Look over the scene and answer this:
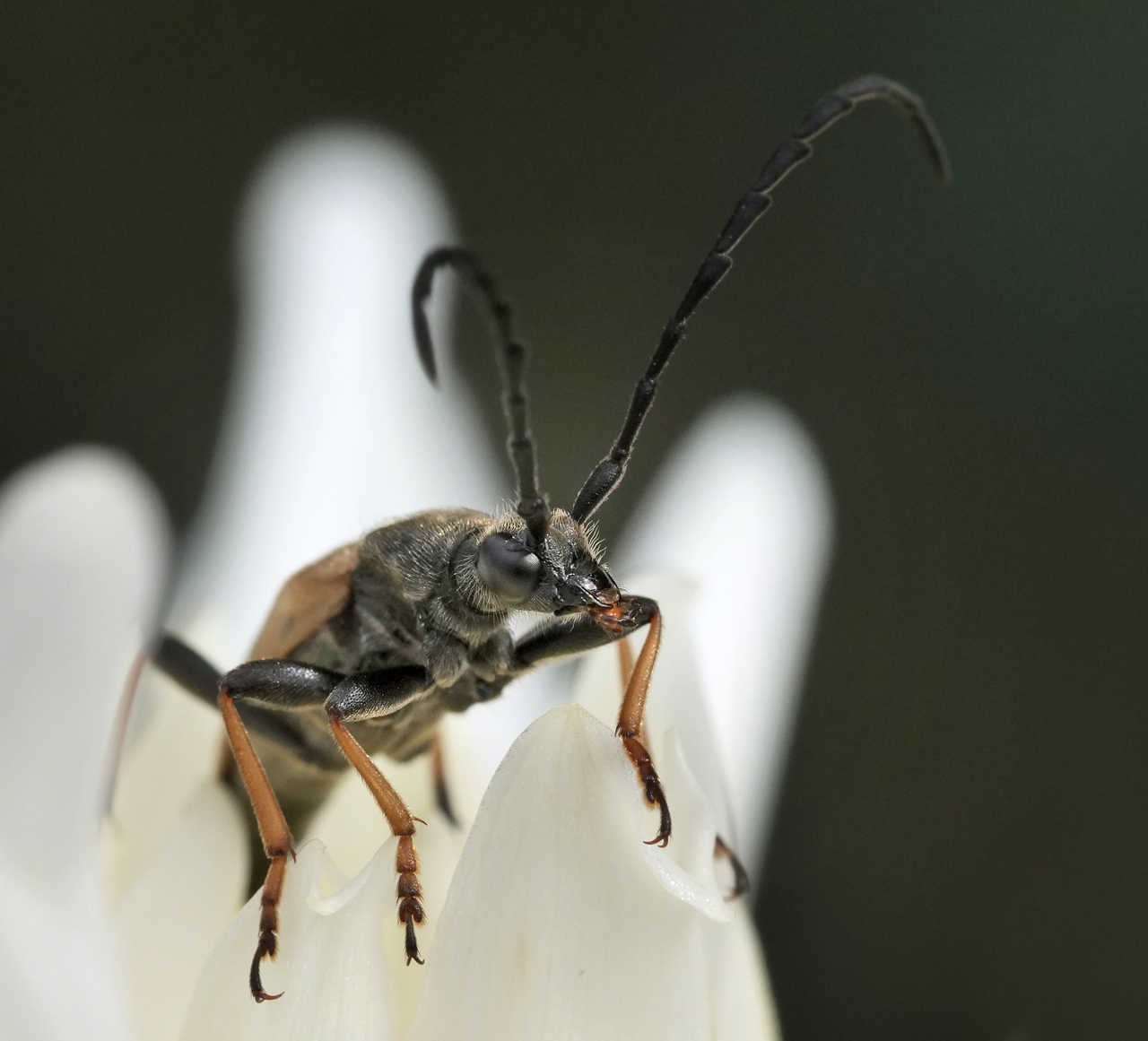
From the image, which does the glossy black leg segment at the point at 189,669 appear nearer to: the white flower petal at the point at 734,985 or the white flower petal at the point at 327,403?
the white flower petal at the point at 327,403

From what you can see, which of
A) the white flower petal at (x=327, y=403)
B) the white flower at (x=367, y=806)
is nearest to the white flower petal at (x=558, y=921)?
the white flower at (x=367, y=806)

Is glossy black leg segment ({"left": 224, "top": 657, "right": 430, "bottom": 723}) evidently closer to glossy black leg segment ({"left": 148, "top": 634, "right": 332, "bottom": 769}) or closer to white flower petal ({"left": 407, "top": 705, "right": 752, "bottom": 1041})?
glossy black leg segment ({"left": 148, "top": 634, "right": 332, "bottom": 769})

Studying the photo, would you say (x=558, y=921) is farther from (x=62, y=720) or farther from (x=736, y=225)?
(x=736, y=225)

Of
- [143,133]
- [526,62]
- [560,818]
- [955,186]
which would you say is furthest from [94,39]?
[560,818]

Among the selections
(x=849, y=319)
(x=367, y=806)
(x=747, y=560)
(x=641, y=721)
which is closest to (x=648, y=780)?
(x=641, y=721)

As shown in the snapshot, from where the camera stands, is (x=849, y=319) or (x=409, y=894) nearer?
(x=409, y=894)

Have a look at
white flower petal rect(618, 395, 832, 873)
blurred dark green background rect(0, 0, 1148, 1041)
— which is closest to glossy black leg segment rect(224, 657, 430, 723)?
white flower petal rect(618, 395, 832, 873)

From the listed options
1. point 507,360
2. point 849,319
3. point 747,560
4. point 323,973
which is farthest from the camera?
→ point 849,319
